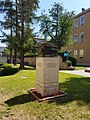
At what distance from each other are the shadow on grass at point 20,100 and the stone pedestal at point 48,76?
0.50 meters

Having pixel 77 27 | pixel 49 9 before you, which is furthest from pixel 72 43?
pixel 49 9

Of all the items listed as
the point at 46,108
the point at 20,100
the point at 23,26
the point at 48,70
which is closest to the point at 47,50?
the point at 48,70

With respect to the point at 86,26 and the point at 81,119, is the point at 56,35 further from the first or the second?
the point at 81,119

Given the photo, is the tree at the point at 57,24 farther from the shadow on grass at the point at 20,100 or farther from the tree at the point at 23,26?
the shadow on grass at the point at 20,100

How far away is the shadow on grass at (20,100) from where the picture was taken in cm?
681

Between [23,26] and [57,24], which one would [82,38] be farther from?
[23,26]

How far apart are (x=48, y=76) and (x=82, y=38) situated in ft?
101

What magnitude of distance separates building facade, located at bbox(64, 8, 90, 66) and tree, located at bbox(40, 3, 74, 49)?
2921 millimetres

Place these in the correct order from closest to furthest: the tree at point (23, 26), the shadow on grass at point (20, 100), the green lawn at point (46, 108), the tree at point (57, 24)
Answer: the green lawn at point (46, 108), the shadow on grass at point (20, 100), the tree at point (23, 26), the tree at point (57, 24)

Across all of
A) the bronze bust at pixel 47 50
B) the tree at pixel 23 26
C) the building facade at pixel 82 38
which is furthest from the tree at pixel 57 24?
the bronze bust at pixel 47 50

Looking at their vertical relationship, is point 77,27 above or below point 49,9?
below

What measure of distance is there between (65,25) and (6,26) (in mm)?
14029

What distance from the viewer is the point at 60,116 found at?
530 cm

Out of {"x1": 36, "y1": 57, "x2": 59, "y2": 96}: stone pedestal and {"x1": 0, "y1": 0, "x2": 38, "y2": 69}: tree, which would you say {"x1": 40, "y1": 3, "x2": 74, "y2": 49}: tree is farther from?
{"x1": 36, "y1": 57, "x2": 59, "y2": 96}: stone pedestal
